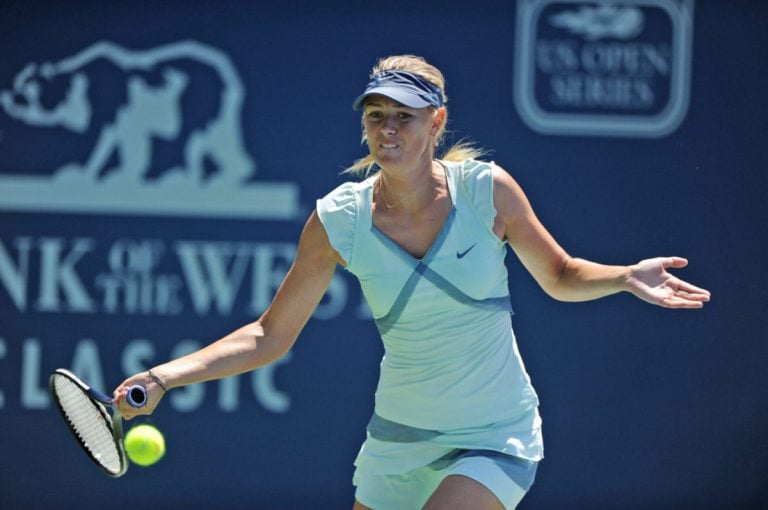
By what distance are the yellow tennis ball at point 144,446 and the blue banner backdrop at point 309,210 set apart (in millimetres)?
1321

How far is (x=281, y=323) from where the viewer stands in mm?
3371

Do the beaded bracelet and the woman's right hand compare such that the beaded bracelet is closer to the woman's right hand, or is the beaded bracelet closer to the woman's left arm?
the woman's right hand

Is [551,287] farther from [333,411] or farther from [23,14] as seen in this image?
[23,14]

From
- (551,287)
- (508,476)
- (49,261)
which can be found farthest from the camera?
(49,261)

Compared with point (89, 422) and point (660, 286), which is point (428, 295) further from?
point (89, 422)

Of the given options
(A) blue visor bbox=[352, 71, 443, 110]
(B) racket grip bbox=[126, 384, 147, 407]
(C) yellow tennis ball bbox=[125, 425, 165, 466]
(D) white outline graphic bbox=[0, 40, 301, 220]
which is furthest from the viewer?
(D) white outline graphic bbox=[0, 40, 301, 220]

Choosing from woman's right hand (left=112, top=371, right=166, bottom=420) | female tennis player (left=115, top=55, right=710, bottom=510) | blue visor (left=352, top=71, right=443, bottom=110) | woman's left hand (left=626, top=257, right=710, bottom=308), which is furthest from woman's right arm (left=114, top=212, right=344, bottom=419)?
woman's left hand (left=626, top=257, right=710, bottom=308)

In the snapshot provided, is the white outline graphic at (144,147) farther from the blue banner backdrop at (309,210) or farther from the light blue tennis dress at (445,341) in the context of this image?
the light blue tennis dress at (445,341)

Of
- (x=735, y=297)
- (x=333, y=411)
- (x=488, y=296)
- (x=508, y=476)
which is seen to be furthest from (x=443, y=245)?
(x=735, y=297)

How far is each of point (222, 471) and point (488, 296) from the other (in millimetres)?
2568

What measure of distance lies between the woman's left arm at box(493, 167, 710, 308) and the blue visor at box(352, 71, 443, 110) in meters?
0.26

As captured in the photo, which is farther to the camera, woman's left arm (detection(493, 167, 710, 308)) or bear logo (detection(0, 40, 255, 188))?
bear logo (detection(0, 40, 255, 188))

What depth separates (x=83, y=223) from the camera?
5.40 metres

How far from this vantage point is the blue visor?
10.4 feet
